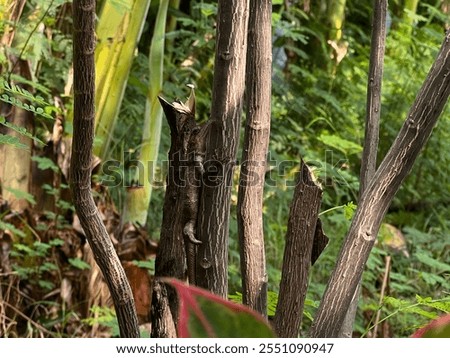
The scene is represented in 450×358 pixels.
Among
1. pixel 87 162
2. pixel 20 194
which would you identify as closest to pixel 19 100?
pixel 87 162

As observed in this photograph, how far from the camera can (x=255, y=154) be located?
71 centimetres

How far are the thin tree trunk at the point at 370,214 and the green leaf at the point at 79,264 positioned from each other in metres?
1.51

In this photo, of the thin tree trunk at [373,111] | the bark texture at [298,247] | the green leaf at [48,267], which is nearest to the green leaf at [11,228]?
the green leaf at [48,267]

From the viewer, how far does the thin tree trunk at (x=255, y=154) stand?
69 cm

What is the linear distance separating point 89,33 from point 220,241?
0.70 ft

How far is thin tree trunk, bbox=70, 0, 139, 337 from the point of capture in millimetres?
589

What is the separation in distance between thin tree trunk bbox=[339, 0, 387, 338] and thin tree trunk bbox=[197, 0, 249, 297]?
0.22 m

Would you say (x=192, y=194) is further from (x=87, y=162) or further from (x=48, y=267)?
(x=48, y=267)

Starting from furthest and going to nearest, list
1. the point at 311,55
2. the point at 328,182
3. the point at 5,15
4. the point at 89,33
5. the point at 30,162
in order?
the point at 311,55
the point at 328,182
the point at 30,162
the point at 5,15
the point at 89,33

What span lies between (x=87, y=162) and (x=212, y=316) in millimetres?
404
